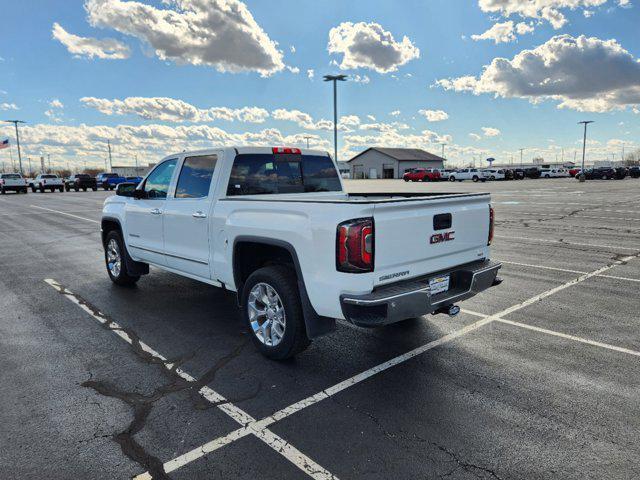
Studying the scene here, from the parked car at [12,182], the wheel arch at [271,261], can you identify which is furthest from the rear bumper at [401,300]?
the parked car at [12,182]

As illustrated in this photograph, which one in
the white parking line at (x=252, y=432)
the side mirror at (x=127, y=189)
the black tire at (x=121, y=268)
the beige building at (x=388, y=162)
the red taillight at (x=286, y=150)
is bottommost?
the white parking line at (x=252, y=432)

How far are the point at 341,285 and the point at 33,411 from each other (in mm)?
2493

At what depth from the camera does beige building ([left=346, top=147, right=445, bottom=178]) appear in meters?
88.9

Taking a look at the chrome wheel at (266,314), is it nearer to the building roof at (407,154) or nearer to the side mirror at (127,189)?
the side mirror at (127,189)

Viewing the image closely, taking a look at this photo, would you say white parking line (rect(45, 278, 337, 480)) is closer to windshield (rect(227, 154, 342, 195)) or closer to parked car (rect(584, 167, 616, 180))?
windshield (rect(227, 154, 342, 195))

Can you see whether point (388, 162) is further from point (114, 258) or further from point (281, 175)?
point (281, 175)

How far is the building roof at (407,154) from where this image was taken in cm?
9069

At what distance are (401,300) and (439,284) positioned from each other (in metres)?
0.65

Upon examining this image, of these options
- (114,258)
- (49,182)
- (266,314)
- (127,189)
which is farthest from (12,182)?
(266,314)

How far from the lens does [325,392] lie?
12.1 feet

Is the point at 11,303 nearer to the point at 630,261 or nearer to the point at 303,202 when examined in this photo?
the point at 303,202

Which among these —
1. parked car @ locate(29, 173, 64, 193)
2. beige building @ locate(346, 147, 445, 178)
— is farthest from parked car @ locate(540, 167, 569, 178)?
parked car @ locate(29, 173, 64, 193)

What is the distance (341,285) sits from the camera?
11.6 feet

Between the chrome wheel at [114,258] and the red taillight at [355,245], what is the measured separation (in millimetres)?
4868
